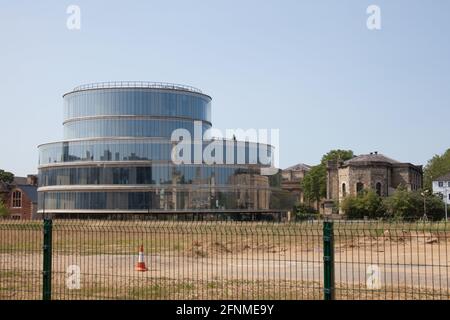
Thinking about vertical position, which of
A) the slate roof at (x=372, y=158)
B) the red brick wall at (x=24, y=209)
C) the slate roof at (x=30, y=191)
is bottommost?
the red brick wall at (x=24, y=209)

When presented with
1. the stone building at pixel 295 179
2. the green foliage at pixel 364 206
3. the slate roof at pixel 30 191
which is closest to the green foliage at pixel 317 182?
the stone building at pixel 295 179

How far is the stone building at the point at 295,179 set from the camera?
137 metres

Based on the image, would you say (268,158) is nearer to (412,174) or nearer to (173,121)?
(173,121)

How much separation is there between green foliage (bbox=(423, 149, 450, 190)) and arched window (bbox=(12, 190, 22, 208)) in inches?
3561

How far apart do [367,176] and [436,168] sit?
52.8 metres

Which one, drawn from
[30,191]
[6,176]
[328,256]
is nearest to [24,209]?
[30,191]

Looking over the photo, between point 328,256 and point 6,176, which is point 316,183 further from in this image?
point 328,256

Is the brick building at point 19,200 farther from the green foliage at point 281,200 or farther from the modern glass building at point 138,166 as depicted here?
the green foliage at point 281,200

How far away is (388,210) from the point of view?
82938 mm

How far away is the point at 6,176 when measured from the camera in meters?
136

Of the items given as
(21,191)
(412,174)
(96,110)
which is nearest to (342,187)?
(412,174)

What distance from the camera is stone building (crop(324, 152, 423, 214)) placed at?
321 feet

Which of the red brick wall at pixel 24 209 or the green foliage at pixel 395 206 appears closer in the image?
the green foliage at pixel 395 206

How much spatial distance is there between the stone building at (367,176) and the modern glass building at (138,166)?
1572cm
